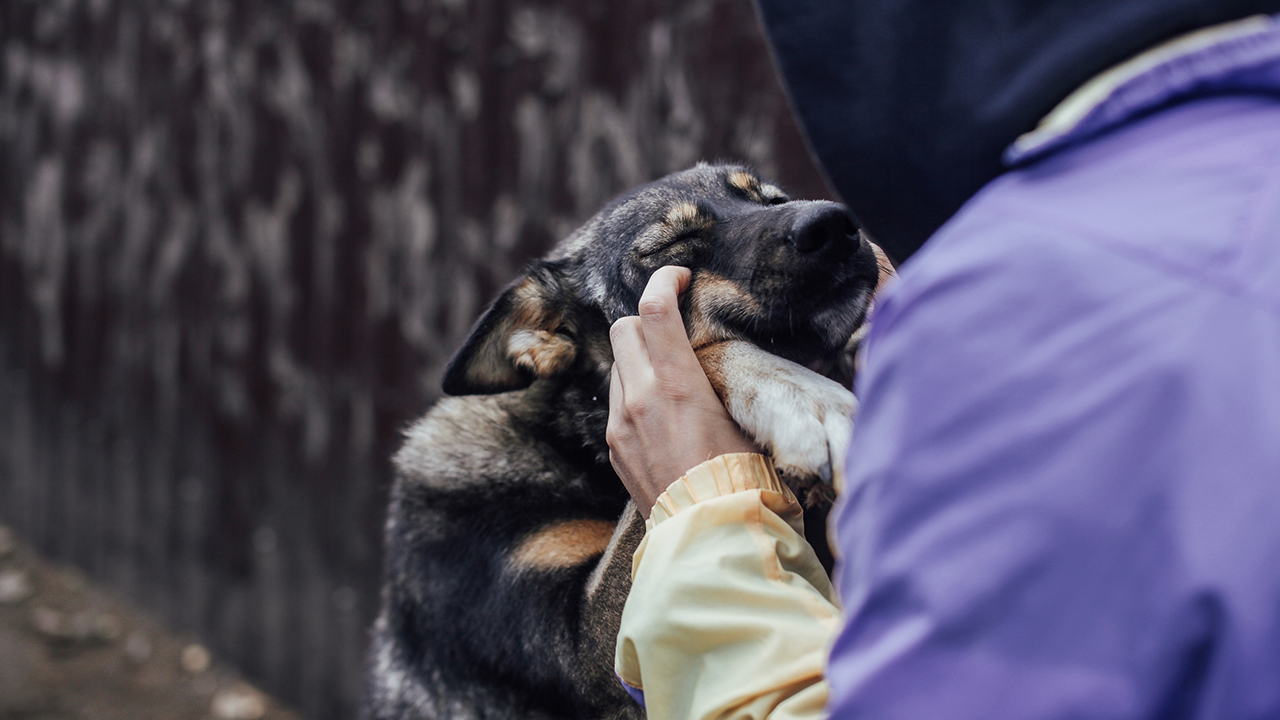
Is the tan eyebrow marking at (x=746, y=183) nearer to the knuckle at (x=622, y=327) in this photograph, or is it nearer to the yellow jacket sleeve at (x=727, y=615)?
the knuckle at (x=622, y=327)

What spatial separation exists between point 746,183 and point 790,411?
1.21 meters

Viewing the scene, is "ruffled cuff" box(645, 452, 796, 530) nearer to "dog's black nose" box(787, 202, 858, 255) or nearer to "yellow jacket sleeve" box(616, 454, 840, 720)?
"yellow jacket sleeve" box(616, 454, 840, 720)

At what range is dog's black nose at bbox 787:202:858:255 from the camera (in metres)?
2.02

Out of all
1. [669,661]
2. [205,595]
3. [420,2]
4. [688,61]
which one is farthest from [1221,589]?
[205,595]

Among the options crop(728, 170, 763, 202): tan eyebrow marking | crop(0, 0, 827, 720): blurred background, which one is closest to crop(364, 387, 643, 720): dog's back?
crop(728, 170, 763, 202): tan eyebrow marking

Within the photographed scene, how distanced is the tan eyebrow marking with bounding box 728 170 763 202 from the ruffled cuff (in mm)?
1469

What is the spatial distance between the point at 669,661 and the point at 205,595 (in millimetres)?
5238

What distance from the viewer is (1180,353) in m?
0.63

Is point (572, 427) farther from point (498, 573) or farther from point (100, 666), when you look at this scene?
point (100, 666)

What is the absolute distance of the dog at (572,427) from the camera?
2.02m

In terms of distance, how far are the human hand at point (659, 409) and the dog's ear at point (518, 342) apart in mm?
582

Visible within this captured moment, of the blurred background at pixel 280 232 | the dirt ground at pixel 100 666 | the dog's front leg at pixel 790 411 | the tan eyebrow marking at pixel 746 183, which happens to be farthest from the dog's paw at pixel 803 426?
the dirt ground at pixel 100 666

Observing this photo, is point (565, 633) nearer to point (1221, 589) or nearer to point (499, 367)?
point (499, 367)

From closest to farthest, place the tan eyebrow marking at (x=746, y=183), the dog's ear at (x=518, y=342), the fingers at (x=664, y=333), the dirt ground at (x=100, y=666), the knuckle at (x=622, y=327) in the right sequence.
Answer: the fingers at (x=664, y=333), the knuckle at (x=622, y=327), the dog's ear at (x=518, y=342), the tan eyebrow marking at (x=746, y=183), the dirt ground at (x=100, y=666)
